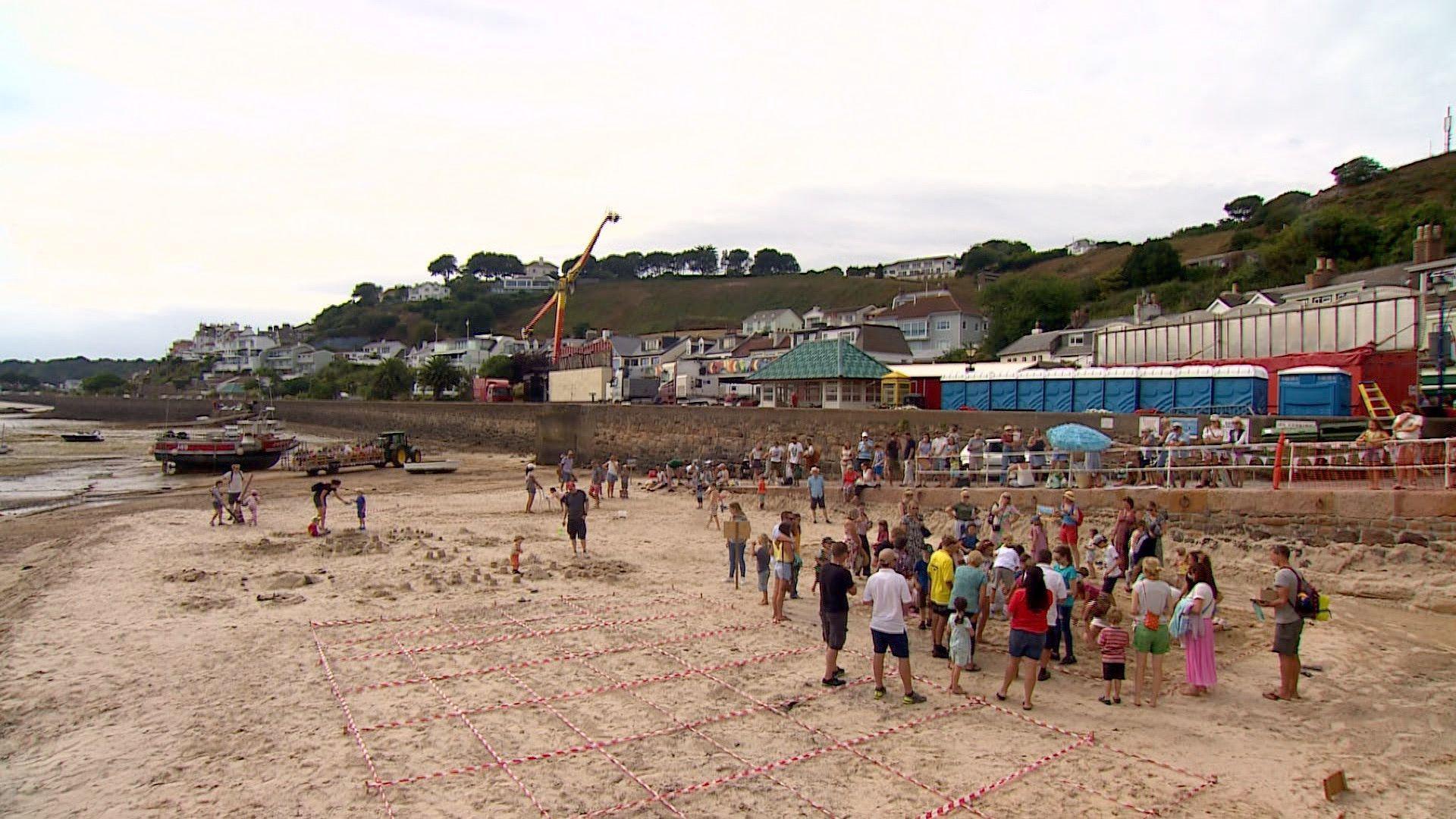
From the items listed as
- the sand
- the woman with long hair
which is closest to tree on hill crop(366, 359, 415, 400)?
the sand

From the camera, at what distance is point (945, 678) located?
7828 millimetres

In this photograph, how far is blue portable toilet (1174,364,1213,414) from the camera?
65.5ft

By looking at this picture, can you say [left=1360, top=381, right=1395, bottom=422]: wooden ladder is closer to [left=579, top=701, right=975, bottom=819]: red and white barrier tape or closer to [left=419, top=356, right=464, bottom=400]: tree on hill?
[left=579, top=701, right=975, bottom=819]: red and white barrier tape

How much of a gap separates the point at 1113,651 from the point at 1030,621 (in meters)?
0.85

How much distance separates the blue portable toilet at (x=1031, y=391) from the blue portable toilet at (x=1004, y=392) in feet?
0.43

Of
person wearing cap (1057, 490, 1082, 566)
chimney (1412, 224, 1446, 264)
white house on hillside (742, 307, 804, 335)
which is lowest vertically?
person wearing cap (1057, 490, 1082, 566)

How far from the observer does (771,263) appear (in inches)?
5925

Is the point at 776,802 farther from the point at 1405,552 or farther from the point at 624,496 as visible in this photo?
the point at 624,496

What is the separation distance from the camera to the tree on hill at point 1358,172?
77750 millimetres

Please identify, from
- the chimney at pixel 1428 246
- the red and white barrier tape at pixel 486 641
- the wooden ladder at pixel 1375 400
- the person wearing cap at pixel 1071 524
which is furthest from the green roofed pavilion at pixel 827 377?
the chimney at pixel 1428 246

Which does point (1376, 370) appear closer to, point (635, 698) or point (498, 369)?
point (635, 698)

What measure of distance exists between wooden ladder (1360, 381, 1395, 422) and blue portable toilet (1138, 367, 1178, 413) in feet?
12.6

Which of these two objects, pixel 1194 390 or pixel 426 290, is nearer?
pixel 1194 390

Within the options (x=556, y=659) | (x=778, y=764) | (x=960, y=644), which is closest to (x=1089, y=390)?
(x=960, y=644)
